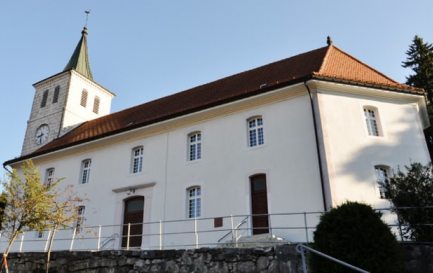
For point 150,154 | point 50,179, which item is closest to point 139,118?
point 150,154

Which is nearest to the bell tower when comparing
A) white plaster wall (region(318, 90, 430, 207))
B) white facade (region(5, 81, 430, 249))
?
white facade (region(5, 81, 430, 249))

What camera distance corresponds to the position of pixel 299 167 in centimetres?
1395

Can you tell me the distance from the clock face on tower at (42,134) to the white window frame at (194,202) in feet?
48.8

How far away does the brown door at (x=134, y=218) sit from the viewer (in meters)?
17.2

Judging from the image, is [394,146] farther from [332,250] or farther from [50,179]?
[50,179]

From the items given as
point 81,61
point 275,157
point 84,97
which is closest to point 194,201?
point 275,157

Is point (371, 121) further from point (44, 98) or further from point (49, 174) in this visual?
point (44, 98)

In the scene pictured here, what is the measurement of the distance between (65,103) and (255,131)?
16568mm

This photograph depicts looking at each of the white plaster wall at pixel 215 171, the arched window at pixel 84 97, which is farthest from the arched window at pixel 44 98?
the white plaster wall at pixel 215 171

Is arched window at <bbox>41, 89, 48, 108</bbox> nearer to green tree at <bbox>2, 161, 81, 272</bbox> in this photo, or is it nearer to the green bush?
green tree at <bbox>2, 161, 81, 272</bbox>

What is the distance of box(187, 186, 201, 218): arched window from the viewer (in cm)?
1578

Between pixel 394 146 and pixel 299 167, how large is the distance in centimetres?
379

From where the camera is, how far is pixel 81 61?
3092 cm

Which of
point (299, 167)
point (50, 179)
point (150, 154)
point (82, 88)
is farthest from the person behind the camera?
point (82, 88)
